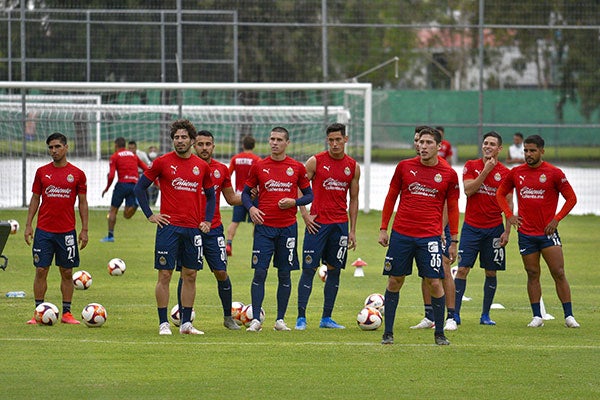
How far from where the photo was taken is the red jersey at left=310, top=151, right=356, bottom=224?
12594 millimetres

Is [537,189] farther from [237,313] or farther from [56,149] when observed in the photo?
[56,149]

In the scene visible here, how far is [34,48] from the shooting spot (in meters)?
32.2

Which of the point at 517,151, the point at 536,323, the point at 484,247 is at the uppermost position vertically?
the point at 517,151

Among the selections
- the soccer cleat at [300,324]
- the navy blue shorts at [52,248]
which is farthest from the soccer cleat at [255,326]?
the navy blue shorts at [52,248]

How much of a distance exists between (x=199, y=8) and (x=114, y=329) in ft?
71.6

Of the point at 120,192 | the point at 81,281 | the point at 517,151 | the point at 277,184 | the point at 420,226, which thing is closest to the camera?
the point at 420,226

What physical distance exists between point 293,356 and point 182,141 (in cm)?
265

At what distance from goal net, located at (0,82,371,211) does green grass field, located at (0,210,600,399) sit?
1455 centimetres

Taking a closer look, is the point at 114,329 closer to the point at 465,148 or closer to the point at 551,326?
the point at 551,326

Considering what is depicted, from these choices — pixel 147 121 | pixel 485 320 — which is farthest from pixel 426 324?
pixel 147 121

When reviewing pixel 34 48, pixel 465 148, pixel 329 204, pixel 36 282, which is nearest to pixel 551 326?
pixel 329 204

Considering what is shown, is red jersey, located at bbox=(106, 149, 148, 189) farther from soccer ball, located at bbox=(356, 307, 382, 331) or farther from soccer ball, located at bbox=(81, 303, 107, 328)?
soccer ball, located at bbox=(356, 307, 382, 331)

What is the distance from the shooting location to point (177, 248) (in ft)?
38.0

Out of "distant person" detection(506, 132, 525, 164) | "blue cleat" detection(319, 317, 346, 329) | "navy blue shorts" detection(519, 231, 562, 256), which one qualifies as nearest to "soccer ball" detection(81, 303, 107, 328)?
"blue cleat" detection(319, 317, 346, 329)
